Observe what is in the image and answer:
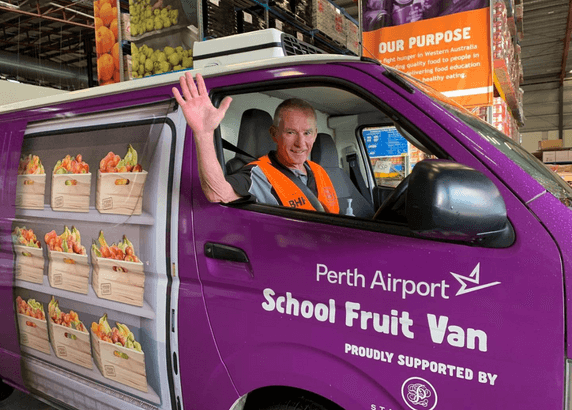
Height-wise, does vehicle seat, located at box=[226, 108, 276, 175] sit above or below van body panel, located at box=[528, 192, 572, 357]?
above

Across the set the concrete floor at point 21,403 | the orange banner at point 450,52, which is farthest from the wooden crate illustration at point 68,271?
the orange banner at point 450,52

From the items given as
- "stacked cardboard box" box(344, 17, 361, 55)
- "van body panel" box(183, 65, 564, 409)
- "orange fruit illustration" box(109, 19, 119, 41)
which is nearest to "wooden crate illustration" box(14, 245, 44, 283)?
"van body panel" box(183, 65, 564, 409)

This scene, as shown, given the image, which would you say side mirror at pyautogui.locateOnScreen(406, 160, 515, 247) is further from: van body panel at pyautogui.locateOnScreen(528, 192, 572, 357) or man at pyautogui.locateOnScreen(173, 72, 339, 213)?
man at pyautogui.locateOnScreen(173, 72, 339, 213)

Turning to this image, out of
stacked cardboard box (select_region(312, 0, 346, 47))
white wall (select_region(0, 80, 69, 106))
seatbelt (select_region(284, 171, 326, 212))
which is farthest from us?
stacked cardboard box (select_region(312, 0, 346, 47))

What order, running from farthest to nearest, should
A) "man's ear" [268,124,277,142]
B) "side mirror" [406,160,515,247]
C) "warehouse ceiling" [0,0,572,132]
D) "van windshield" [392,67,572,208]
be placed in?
1. "warehouse ceiling" [0,0,572,132]
2. "man's ear" [268,124,277,142]
3. "van windshield" [392,67,572,208]
4. "side mirror" [406,160,515,247]

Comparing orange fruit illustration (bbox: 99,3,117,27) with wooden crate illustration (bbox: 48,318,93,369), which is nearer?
wooden crate illustration (bbox: 48,318,93,369)

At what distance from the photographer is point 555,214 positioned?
4.17 ft

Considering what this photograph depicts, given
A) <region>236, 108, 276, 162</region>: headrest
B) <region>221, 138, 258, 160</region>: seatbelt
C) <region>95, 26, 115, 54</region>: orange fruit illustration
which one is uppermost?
<region>95, 26, 115, 54</region>: orange fruit illustration

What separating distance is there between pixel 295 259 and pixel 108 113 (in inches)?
49.1

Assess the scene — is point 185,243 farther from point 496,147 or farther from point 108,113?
point 496,147

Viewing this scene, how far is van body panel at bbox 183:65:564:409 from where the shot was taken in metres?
1.23

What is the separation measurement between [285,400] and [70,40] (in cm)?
1998

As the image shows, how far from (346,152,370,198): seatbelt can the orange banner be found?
78 centimetres

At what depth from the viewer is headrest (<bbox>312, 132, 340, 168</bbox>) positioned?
2803 mm
